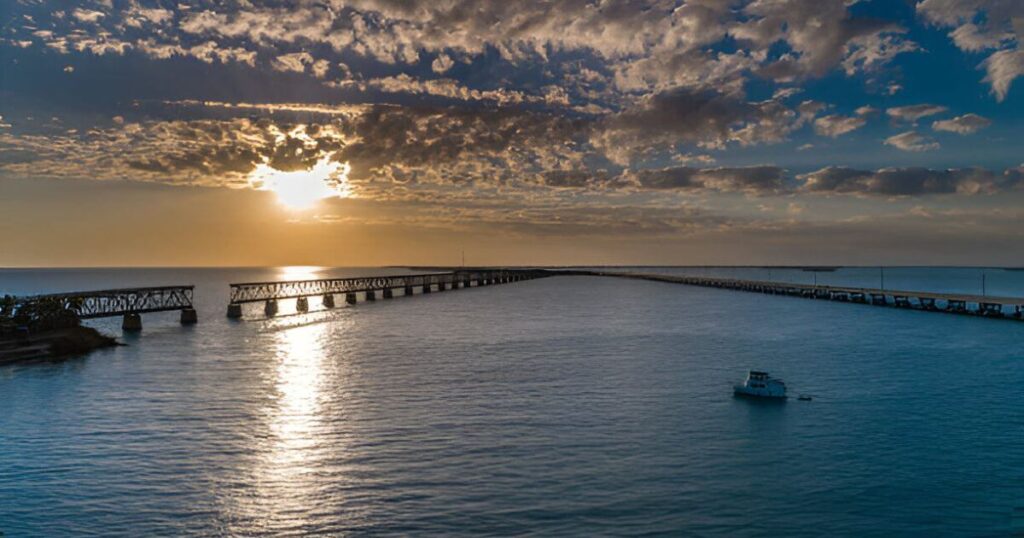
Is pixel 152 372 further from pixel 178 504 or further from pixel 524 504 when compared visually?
pixel 524 504

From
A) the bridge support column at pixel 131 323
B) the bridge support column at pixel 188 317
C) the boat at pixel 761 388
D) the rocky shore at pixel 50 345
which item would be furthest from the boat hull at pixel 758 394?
the bridge support column at pixel 188 317

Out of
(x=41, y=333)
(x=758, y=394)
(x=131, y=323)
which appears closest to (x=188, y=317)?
(x=131, y=323)

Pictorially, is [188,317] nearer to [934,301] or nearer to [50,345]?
[50,345]

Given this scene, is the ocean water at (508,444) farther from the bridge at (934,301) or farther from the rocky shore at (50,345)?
the bridge at (934,301)

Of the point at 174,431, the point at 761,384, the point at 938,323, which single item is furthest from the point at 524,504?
the point at 938,323

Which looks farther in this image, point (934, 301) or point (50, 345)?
point (934, 301)
